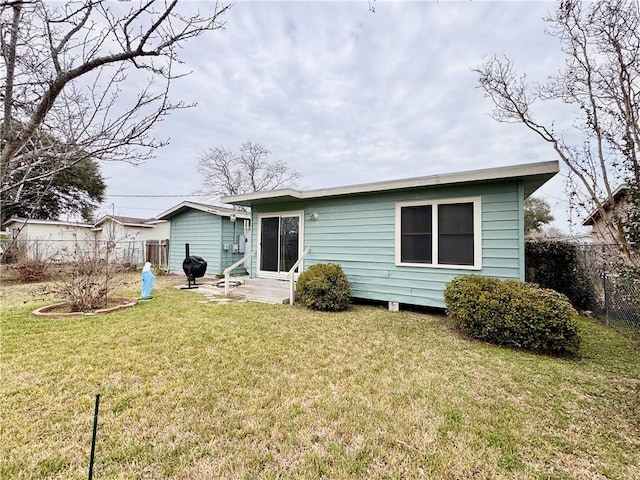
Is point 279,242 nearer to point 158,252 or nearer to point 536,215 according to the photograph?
point 158,252

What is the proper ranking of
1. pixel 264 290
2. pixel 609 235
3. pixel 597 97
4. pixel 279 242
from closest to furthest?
pixel 597 97
pixel 609 235
pixel 264 290
pixel 279 242

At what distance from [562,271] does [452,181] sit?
4.15 metres

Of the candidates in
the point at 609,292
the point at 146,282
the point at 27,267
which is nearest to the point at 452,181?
the point at 609,292

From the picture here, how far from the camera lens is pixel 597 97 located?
5016mm

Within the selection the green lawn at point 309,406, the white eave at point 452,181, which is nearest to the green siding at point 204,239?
the white eave at point 452,181

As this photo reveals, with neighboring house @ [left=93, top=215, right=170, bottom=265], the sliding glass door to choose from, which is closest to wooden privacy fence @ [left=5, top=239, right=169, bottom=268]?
neighboring house @ [left=93, top=215, right=170, bottom=265]

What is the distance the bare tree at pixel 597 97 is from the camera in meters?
4.00

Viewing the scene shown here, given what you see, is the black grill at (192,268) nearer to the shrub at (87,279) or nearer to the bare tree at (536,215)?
the shrub at (87,279)

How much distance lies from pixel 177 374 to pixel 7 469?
Result: 1381 millimetres

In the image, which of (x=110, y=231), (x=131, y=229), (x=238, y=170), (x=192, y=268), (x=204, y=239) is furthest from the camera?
(x=238, y=170)

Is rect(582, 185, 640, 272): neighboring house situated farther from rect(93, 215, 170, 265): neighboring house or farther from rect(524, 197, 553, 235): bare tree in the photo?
rect(93, 215, 170, 265): neighboring house

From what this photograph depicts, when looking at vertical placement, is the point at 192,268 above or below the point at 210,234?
below

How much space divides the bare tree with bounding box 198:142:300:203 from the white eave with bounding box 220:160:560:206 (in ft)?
49.2

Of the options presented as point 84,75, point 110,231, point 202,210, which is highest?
point 202,210
